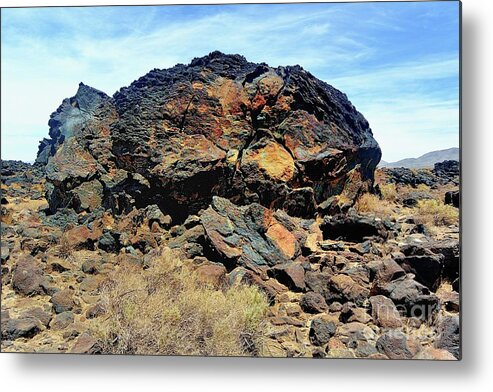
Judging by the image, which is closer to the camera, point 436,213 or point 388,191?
point 436,213

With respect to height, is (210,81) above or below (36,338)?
above

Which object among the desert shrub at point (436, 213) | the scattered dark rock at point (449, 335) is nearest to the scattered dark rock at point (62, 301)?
the scattered dark rock at point (449, 335)

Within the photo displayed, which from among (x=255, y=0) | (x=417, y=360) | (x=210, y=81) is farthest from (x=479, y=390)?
(x=210, y=81)

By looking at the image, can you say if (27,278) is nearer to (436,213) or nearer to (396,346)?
(396,346)

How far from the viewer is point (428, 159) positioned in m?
5.61

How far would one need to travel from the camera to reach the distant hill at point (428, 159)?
16.0 ft

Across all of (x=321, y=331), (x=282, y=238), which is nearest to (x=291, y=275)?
(x=282, y=238)

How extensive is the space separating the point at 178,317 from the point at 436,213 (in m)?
2.71

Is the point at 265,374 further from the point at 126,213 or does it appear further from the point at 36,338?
the point at 126,213

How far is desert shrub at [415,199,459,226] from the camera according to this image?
16.9ft

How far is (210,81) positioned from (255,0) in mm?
1909

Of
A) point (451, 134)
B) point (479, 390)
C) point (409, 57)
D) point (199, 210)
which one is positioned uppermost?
point (409, 57)

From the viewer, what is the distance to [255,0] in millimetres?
5035

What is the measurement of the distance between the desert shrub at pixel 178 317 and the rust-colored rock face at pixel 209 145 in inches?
53.8
